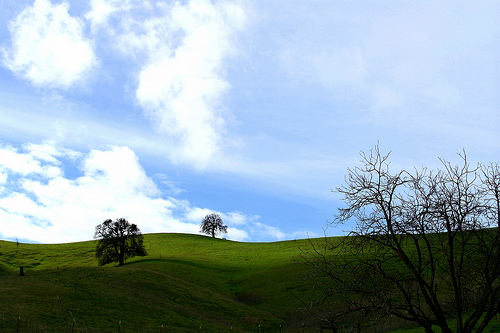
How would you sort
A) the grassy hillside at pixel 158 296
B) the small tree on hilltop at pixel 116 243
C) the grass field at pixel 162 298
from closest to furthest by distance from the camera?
the grass field at pixel 162 298 < the grassy hillside at pixel 158 296 < the small tree on hilltop at pixel 116 243

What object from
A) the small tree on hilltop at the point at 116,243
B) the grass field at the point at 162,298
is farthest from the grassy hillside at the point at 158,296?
the small tree on hilltop at the point at 116,243

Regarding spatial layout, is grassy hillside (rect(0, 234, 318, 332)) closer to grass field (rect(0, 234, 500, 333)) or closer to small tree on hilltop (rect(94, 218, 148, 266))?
grass field (rect(0, 234, 500, 333))

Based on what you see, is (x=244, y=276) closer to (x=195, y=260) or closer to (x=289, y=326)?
(x=195, y=260)

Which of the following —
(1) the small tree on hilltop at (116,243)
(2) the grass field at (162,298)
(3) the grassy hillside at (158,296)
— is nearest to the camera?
(2) the grass field at (162,298)

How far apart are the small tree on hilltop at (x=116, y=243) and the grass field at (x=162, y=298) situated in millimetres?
6989

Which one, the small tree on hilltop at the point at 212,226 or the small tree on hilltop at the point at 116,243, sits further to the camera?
the small tree on hilltop at the point at 212,226

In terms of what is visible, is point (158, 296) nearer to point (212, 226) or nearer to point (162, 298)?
point (162, 298)

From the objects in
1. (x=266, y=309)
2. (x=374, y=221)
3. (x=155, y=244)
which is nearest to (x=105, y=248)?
(x=155, y=244)

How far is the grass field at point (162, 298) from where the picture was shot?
24375 millimetres

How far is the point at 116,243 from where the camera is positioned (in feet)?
227

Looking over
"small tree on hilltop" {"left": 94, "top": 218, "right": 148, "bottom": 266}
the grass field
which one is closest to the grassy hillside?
the grass field

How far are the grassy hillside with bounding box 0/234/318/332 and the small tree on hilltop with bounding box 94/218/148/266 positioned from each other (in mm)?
9142

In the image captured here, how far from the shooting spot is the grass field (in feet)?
80.0

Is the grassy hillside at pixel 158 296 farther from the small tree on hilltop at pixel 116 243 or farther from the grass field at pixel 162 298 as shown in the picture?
the small tree on hilltop at pixel 116 243
